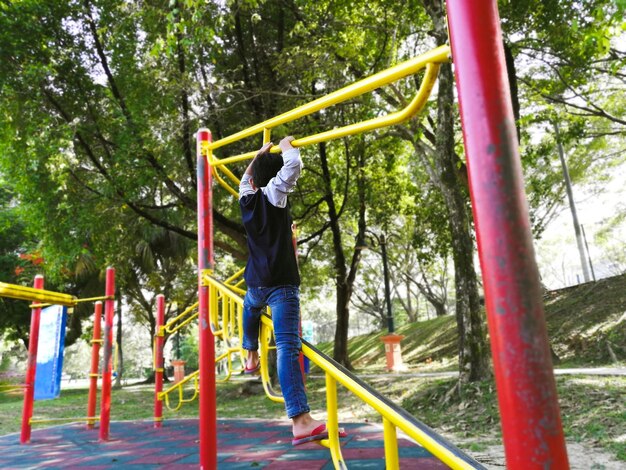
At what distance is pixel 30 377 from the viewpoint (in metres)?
5.85

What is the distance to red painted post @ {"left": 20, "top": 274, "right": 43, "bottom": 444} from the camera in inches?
224

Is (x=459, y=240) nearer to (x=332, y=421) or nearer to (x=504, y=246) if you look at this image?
(x=332, y=421)

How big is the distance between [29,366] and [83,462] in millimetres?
2187

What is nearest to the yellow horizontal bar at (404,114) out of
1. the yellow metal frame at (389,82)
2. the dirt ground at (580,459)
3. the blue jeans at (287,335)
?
the yellow metal frame at (389,82)

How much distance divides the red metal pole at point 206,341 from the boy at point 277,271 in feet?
1.56

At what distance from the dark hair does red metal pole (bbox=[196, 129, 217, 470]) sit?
0.73m

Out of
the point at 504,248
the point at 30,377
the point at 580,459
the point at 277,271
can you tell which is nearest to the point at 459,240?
the point at 580,459

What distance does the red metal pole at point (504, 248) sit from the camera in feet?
3.08

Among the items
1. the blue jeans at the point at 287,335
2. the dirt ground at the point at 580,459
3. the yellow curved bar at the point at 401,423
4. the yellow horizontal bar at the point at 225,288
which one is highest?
the yellow horizontal bar at the point at 225,288

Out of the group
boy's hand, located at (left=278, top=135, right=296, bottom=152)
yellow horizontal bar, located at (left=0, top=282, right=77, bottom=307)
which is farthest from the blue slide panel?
boy's hand, located at (left=278, top=135, right=296, bottom=152)

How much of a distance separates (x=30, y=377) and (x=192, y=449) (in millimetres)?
2627

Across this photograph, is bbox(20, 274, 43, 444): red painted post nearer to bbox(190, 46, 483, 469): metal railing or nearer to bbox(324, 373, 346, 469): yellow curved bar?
bbox(190, 46, 483, 469): metal railing

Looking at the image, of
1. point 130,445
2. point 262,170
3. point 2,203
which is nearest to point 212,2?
point 262,170

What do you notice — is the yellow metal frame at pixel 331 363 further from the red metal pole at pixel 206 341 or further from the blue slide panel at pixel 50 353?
the blue slide panel at pixel 50 353
